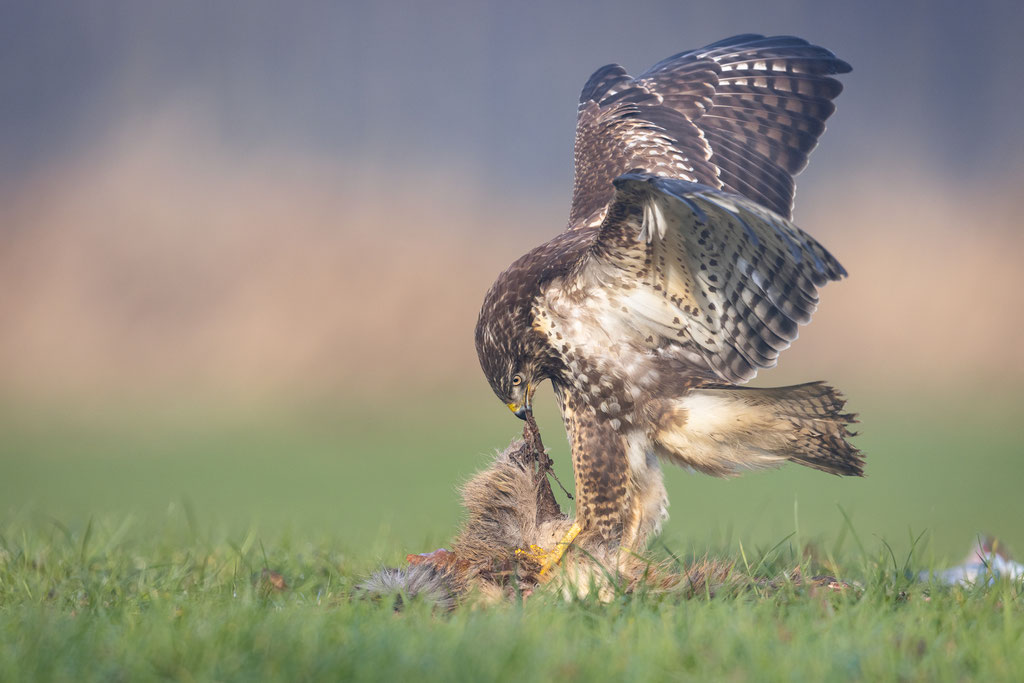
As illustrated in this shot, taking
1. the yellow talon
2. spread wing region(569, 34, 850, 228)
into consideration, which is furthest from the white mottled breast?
spread wing region(569, 34, 850, 228)

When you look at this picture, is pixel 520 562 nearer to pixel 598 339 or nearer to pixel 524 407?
pixel 524 407

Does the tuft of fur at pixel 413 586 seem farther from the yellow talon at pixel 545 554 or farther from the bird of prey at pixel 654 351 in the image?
the bird of prey at pixel 654 351

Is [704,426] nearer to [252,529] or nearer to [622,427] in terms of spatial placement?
[622,427]

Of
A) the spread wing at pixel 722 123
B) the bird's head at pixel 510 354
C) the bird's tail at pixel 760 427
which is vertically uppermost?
the spread wing at pixel 722 123

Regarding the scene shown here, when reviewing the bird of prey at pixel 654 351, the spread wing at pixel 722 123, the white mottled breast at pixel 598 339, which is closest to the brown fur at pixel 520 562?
the bird of prey at pixel 654 351

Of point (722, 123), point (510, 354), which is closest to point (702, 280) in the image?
point (510, 354)

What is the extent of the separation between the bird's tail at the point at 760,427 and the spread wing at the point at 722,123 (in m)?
1.29

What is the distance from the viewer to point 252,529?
4273 millimetres

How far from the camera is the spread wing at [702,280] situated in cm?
324

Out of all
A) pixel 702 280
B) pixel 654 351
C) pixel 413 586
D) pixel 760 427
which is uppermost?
pixel 702 280

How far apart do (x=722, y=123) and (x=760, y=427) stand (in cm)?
208

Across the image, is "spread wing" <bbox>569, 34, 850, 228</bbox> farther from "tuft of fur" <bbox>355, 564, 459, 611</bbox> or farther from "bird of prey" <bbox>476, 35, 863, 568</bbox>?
"tuft of fur" <bbox>355, 564, 459, 611</bbox>

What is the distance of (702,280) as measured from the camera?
3496 millimetres

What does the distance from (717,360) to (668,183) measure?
0.99 m
